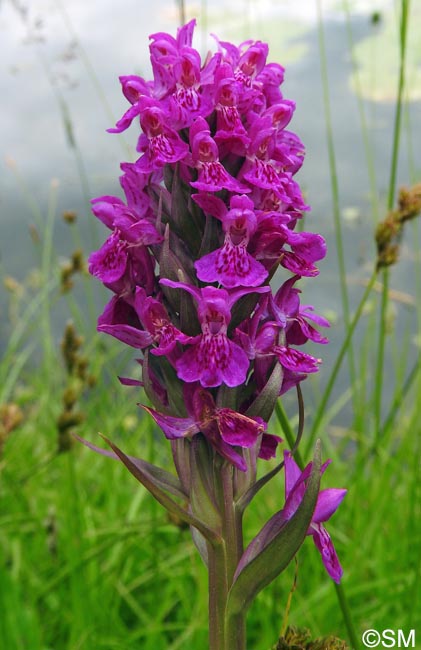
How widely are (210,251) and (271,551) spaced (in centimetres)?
44

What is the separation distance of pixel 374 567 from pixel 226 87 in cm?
197

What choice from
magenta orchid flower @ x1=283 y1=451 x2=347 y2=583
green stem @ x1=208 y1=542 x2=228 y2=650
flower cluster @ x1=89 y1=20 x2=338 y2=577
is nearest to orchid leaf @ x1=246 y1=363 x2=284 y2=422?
flower cluster @ x1=89 y1=20 x2=338 y2=577

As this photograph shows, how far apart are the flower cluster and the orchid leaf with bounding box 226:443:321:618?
0.09 meters

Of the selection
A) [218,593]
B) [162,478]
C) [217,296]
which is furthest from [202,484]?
[217,296]

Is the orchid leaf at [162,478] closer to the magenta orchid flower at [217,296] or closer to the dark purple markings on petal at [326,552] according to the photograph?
the magenta orchid flower at [217,296]

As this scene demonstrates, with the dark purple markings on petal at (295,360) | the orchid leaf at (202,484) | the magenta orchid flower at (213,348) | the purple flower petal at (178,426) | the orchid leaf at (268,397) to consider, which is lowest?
the orchid leaf at (202,484)

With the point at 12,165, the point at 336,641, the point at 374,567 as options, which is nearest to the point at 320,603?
the point at 374,567

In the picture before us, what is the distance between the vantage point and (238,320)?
1.08 meters

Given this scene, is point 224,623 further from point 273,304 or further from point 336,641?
point 273,304

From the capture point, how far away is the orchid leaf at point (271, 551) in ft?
3.14

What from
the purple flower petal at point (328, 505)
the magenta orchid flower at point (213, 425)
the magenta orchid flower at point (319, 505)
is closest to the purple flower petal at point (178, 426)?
the magenta orchid flower at point (213, 425)

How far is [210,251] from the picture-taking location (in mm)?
1079

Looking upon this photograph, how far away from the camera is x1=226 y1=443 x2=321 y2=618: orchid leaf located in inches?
37.7

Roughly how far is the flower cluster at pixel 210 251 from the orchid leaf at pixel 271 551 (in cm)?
9
